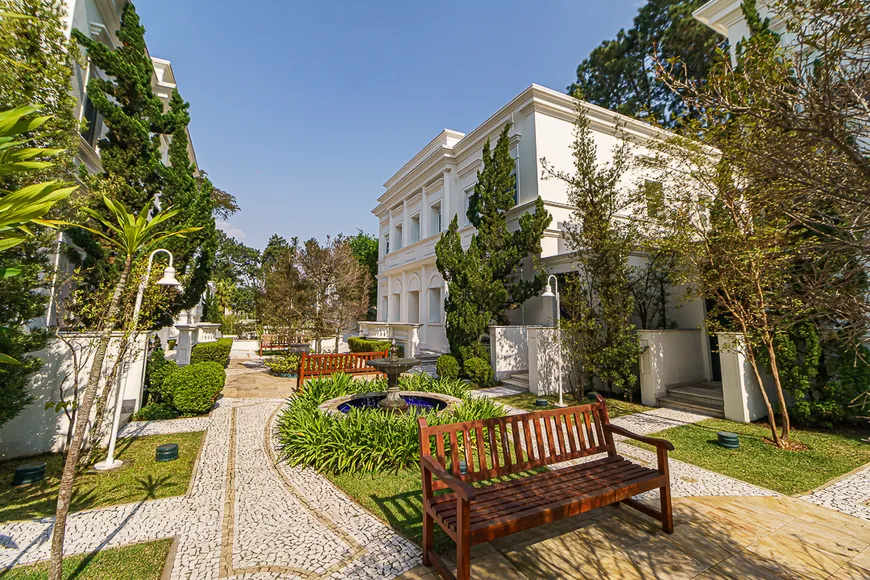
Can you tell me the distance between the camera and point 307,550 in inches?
125

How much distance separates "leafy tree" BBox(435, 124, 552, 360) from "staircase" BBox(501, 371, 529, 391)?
1036 millimetres

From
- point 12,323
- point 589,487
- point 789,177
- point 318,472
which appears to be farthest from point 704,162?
point 12,323

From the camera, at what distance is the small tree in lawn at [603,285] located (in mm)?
8172

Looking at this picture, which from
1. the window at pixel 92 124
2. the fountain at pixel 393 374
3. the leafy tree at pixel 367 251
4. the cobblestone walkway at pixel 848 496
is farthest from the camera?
the leafy tree at pixel 367 251

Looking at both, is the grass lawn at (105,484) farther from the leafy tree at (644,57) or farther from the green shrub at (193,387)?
the leafy tree at (644,57)

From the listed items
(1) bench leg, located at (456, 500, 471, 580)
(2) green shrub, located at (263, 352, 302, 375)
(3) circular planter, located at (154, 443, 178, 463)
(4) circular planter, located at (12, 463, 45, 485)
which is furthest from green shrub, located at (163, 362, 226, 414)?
(1) bench leg, located at (456, 500, 471, 580)

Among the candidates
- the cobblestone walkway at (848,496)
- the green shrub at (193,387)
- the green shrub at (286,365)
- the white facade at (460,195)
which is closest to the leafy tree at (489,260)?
the white facade at (460,195)

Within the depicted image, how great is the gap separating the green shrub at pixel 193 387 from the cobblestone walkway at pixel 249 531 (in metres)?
3.49

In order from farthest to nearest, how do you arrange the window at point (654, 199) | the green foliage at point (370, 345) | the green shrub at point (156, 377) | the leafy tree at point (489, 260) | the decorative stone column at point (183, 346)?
the green foliage at point (370, 345)
the decorative stone column at point (183, 346)
the leafy tree at point (489, 260)
the green shrub at point (156, 377)
the window at point (654, 199)

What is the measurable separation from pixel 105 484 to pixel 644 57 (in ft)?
103

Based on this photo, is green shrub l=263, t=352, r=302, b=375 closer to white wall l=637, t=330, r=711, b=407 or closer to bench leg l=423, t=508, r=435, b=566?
white wall l=637, t=330, r=711, b=407

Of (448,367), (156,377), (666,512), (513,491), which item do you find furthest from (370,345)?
(666,512)

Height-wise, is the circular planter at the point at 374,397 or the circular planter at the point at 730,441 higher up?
the circular planter at the point at 374,397

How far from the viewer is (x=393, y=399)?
626 cm
